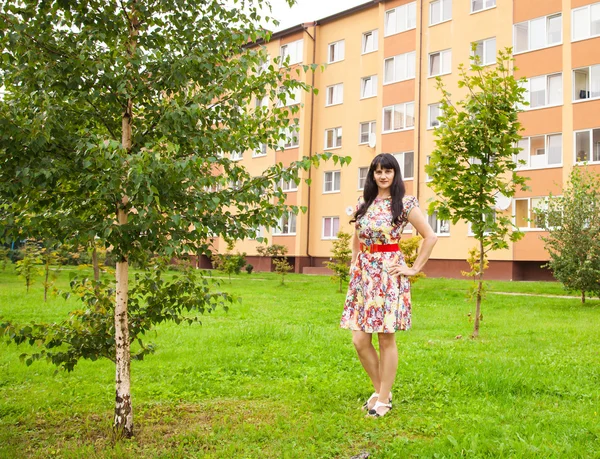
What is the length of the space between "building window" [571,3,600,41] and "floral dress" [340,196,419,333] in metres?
22.8

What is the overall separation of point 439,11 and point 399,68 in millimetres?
3294

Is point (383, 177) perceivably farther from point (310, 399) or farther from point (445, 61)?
point (445, 61)

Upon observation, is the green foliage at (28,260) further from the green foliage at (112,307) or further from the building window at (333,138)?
the building window at (333,138)

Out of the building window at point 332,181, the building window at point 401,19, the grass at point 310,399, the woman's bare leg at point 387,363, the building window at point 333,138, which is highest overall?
the building window at point 401,19

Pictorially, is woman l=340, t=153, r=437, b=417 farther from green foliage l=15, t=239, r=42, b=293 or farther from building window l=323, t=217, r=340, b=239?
building window l=323, t=217, r=340, b=239

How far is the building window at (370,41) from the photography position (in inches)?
1259

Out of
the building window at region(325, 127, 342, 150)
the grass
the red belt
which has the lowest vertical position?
the grass

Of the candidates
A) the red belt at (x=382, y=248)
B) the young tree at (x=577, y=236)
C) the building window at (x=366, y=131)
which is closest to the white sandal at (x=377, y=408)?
the red belt at (x=382, y=248)

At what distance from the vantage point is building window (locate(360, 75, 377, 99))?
31.9 meters

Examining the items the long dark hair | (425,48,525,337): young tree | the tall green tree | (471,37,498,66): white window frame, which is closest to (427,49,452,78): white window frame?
(471,37,498,66): white window frame

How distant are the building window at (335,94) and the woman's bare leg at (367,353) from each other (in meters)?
29.4

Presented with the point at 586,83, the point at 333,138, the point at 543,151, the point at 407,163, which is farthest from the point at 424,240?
the point at 333,138

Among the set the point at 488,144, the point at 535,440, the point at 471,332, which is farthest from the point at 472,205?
the point at 535,440

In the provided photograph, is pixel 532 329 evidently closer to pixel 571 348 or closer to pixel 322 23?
pixel 571 348
